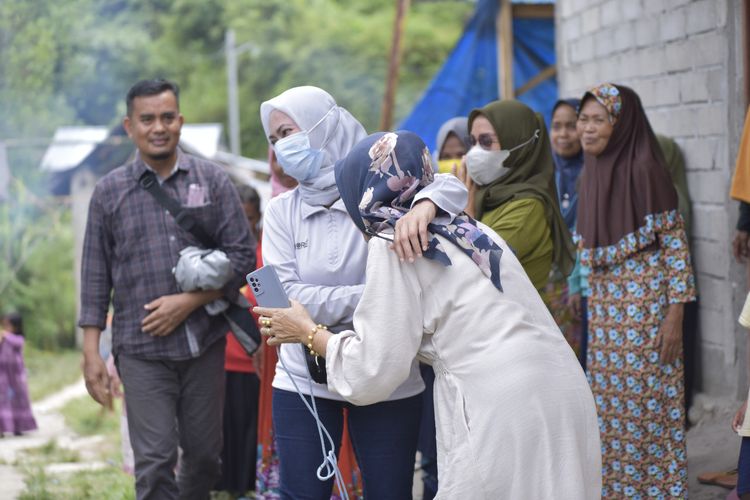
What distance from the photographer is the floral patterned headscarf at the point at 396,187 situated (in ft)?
9.74

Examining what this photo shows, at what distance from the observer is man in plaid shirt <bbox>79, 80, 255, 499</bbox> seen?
4707mm

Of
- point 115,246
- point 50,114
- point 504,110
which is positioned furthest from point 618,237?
point 50,114

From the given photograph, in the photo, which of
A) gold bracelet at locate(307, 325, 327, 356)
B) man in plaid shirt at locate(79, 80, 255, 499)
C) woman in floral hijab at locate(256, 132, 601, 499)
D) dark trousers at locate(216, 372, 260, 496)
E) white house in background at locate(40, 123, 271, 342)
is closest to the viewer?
woman in floral hijab at locate(256, 132, 601, 499)

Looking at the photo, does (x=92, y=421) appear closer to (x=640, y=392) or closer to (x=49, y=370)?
(x=49, y=370)

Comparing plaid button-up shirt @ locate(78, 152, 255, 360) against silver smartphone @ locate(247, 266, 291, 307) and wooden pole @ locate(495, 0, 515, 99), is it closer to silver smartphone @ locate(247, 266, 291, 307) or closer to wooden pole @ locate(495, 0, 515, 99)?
silver smartphone @ locate(247, 266, 291, 307)

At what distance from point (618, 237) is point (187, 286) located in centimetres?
201

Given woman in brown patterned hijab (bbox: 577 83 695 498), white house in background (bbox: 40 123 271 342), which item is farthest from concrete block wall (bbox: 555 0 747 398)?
white house in background (bbox: 40 123 271 342)

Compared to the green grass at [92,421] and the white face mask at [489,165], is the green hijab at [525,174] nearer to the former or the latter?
the white face mask at [489,165]

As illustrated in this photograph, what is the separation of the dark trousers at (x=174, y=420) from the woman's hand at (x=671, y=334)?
6.62 ft

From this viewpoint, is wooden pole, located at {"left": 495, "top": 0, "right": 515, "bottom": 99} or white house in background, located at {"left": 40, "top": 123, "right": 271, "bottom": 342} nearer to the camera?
wooden pole, located at {"left": 495, "top": 0, "right": 515, "bottom": 99}

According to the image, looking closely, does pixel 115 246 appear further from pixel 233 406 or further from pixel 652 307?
pixel 652 307

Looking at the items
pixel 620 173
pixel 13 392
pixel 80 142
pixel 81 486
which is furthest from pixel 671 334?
pixel 80 142

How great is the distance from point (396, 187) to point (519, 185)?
4.86 ft

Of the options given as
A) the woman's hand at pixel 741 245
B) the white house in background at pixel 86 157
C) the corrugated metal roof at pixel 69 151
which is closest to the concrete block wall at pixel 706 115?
the woman's hand at pixel 741 245
